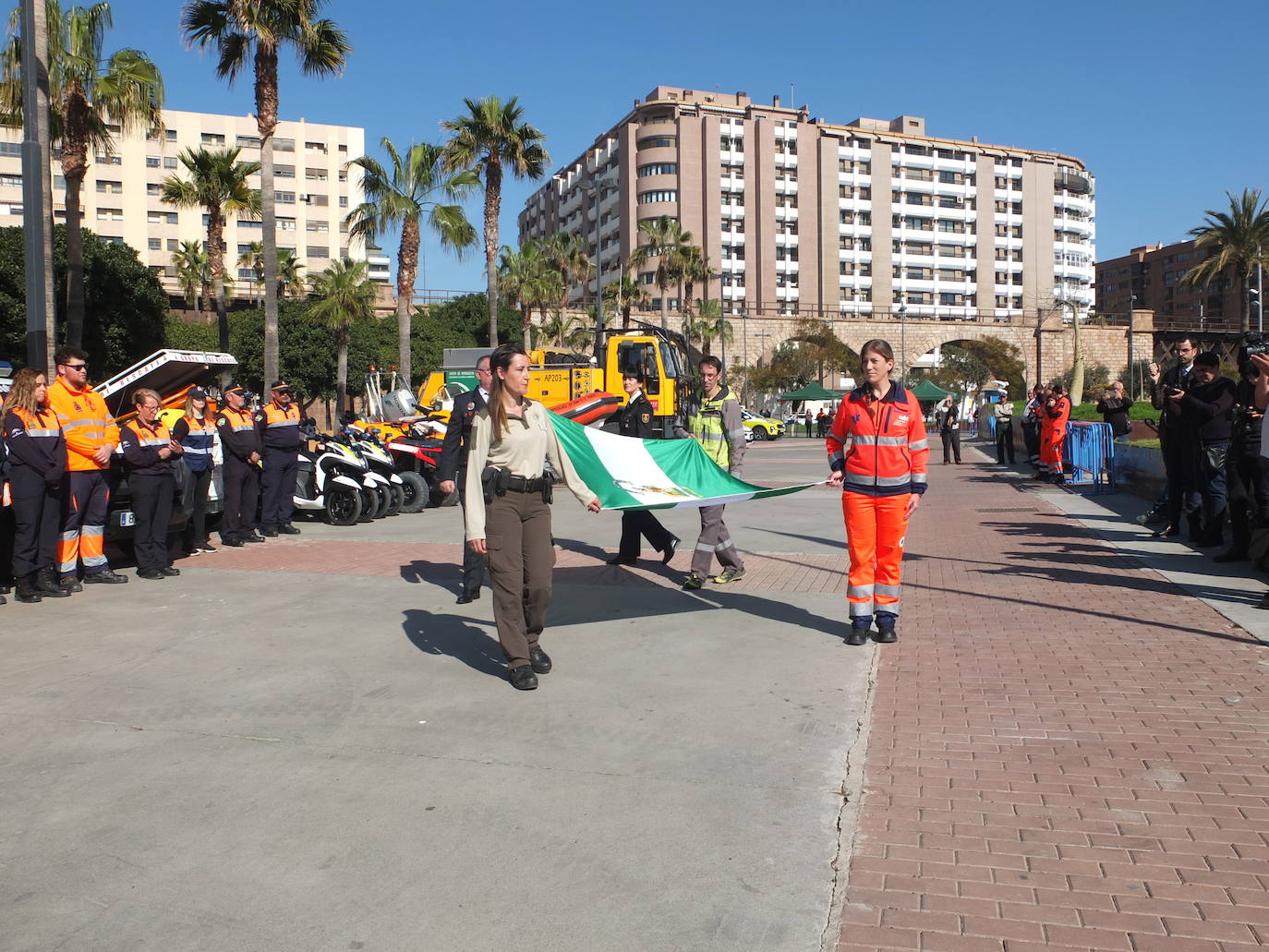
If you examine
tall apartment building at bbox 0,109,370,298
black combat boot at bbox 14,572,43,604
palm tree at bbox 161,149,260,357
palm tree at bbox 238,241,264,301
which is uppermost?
tall apartment building at bbox 0,109,370,298

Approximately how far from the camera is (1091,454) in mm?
18984

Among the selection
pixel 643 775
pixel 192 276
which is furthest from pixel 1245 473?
pixel 192 276

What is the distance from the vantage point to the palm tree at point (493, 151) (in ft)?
122

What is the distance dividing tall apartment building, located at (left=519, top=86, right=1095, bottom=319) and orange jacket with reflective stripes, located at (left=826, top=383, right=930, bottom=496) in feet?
290

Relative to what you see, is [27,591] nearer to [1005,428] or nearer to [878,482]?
[878,482]

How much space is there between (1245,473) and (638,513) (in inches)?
214

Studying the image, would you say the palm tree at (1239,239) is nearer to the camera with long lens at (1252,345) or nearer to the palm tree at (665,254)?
the palm tree at (665,254)

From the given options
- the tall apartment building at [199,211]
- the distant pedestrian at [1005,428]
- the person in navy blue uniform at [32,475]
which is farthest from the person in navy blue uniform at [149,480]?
the tall apartment building at [199,211]

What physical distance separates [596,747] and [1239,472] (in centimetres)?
736

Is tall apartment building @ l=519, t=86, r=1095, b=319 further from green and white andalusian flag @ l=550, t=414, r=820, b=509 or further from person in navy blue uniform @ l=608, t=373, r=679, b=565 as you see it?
green and white andalusian flag @ l=550, t=414, r=820, b=509

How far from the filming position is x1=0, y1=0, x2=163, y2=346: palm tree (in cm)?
2252

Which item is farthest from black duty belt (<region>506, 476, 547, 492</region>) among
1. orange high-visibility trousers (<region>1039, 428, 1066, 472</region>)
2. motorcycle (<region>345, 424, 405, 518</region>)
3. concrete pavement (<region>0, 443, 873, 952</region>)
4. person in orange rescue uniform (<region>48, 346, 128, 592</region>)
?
orange high-visibility trousers (<region>1039, 428, 1066, 472</region>)

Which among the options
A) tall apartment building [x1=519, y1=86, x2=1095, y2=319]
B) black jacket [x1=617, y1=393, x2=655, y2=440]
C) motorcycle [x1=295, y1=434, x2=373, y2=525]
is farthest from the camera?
tall apartment building [x1=519, y1=86, x2=1095, y2=319]

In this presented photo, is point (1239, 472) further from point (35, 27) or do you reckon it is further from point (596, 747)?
point (35, 27)
